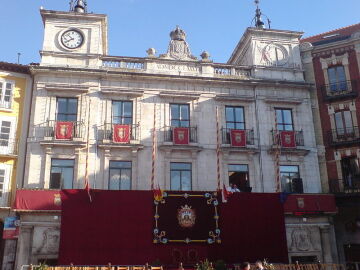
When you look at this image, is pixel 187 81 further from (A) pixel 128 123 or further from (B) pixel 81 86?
(B) pixel 81 86

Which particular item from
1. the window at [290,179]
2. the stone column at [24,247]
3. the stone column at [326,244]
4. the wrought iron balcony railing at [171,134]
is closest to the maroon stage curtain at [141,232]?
the stone column at [24,247]

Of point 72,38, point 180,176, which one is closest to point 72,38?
point 72,38

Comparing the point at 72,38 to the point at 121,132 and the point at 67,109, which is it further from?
the point at 121,132

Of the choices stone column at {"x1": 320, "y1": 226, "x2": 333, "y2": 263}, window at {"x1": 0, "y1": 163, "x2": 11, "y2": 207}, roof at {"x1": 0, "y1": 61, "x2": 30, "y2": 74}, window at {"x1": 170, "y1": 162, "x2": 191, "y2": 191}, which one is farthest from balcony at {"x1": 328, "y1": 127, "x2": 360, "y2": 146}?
window at {"x1": 0, "y1": 163, "x2": 11, "y2": 207}

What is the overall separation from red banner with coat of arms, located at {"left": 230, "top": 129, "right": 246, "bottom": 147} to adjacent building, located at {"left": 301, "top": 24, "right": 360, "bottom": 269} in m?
4.57

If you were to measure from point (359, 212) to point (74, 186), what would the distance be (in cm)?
1500

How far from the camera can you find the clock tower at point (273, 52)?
23.4 m

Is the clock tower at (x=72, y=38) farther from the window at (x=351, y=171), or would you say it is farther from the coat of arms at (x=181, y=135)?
the window at (x=351, y=171)

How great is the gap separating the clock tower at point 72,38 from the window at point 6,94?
80.5 inches

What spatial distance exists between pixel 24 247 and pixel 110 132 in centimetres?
658

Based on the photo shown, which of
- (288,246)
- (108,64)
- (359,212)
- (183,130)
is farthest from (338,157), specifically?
(108,64)

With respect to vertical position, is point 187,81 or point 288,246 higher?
point 187,81

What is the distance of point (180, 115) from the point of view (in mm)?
21656

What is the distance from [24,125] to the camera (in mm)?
20281
